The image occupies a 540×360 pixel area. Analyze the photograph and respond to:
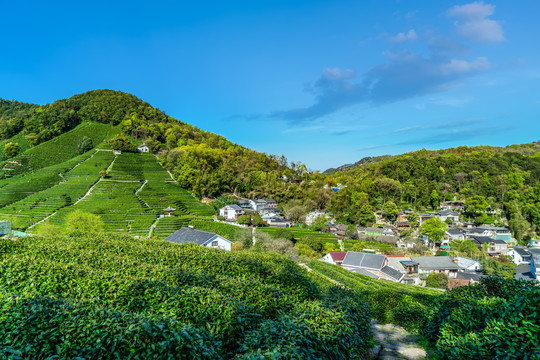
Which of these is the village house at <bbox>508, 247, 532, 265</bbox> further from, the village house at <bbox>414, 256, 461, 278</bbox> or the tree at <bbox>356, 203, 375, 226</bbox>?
the tree at <bbox>356, 203, 375, 226</bbox>

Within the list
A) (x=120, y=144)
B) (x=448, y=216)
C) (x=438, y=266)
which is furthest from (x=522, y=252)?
(x=120, y=144)

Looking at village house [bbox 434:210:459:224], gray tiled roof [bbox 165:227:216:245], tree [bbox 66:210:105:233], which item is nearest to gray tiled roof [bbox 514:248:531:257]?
village house [bbox 434:210:459:224]

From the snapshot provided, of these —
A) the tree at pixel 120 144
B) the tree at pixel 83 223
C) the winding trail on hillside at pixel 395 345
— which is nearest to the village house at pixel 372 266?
the winding trail on hillside at pixel 395 345

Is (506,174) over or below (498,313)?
over

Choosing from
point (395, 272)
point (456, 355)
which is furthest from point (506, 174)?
point (456, 355)

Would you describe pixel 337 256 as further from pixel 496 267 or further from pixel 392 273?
pixel 496 267

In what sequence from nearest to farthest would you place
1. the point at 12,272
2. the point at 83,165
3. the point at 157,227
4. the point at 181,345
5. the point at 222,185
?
the point at 181,345
the point at 12,272
the point at 157,227
the point at 83,165
the point at 222,185

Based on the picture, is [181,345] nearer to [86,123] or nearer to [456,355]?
[456,355]
